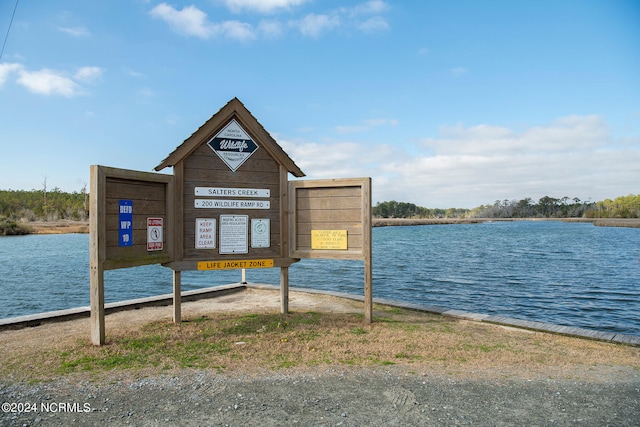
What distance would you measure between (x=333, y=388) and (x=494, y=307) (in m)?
11.0

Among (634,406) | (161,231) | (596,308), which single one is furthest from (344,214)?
(596,308)

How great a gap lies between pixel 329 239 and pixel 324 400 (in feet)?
13.1

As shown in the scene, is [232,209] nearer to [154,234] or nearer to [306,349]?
[154,234]

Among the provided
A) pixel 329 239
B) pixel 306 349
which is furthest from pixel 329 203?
pixel 306 349

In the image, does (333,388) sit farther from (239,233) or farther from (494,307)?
(494,307)

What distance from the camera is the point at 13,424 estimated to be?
3.84 meters

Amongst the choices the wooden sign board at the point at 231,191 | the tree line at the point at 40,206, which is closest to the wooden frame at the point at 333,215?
the wooden sign board at the point at 231,191

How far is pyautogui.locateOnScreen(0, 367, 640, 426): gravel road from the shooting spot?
3.95 metres

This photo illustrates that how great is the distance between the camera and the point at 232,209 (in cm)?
781

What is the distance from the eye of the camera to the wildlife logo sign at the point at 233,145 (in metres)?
7.67

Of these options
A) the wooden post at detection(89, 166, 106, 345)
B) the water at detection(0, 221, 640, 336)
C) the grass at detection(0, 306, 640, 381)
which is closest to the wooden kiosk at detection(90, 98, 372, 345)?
the wooden post at detection(89, 166, 106, 345)

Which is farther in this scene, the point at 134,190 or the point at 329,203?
the point at 329,203

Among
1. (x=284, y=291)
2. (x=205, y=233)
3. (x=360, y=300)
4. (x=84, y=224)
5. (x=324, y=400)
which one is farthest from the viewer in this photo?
(x=84, y=224)

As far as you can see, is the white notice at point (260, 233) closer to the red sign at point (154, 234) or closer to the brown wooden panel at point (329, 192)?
the brown wooden panel at point (329, 192)
